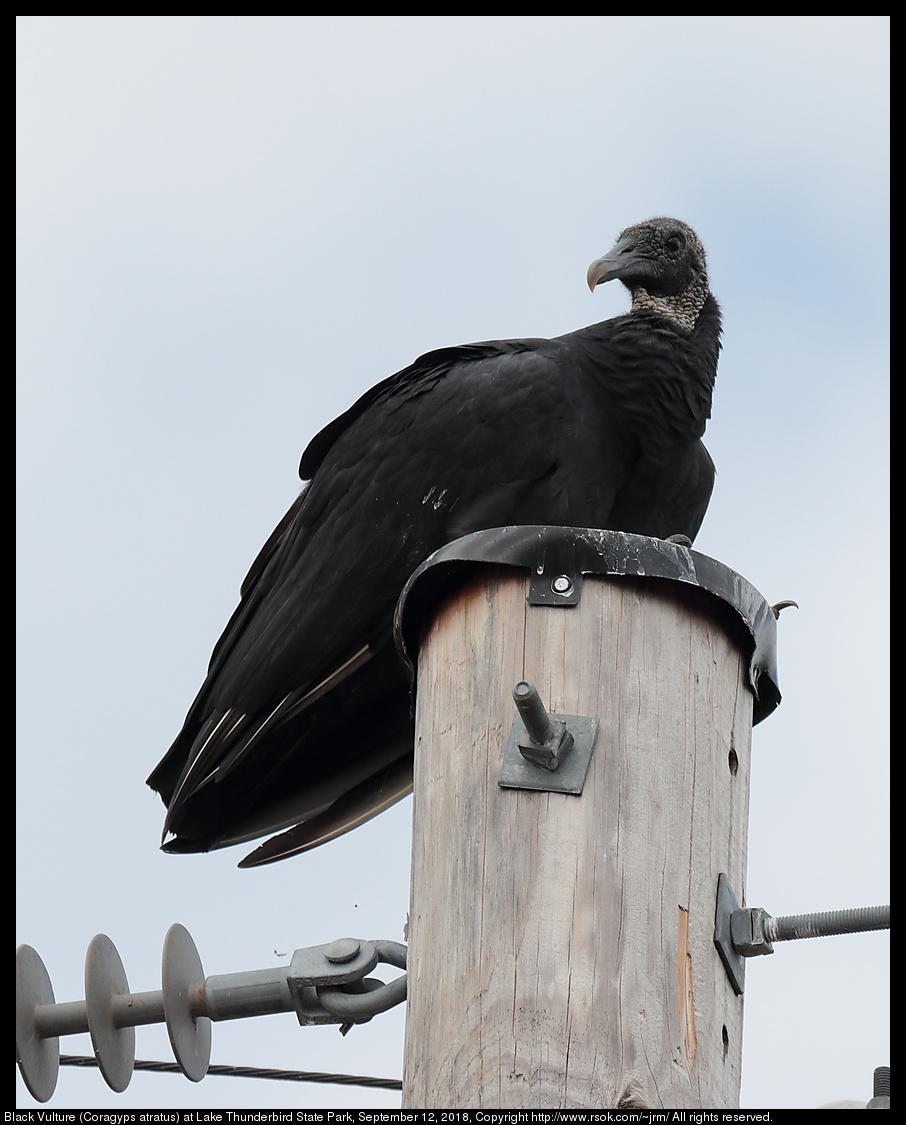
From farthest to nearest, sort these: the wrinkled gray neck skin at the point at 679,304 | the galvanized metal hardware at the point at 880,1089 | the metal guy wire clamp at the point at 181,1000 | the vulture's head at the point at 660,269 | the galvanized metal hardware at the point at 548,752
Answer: the vulture's head at the point at 660,269 → the wrinkled gray neck skin at the point at 679,304 → the metal guy wire clamp at the point at 181,1000 → the galvanized metal hardware at the point at 880,1089 → the galvanized metal hardware at the point at 548,752

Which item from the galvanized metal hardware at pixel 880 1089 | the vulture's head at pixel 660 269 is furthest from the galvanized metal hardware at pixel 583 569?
the vulture's head at pixel 660 269

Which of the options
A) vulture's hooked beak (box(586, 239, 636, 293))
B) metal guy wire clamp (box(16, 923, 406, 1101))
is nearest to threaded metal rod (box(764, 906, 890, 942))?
metal guy wire clamp (box(16, 923, 406, 1101))

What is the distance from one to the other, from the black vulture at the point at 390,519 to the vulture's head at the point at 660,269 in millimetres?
297

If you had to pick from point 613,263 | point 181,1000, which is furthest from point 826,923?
point 613,263

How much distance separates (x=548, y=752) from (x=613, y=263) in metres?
2.48

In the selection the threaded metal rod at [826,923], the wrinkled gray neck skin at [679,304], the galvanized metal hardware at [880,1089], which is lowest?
the galvanized metal hardware at [880,1089]

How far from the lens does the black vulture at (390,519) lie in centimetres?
336

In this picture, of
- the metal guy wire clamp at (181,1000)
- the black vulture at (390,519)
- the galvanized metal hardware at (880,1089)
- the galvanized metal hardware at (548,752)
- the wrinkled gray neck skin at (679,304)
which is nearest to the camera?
the galvanized metal hardware at (548,752)

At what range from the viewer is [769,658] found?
2279mm

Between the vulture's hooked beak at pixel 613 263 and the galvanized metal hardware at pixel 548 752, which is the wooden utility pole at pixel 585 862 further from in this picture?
the vulture's hooked beak at pixel 613 263

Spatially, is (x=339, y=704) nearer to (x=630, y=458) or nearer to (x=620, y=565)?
(x=630, y=458)

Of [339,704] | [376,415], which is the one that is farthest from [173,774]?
[376,415]
